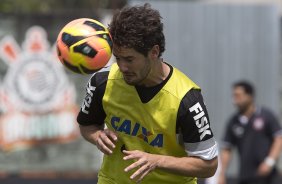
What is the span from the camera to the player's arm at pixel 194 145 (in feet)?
18.4

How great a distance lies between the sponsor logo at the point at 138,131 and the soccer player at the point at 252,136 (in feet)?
16.3

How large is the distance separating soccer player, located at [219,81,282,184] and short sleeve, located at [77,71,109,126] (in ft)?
15.9

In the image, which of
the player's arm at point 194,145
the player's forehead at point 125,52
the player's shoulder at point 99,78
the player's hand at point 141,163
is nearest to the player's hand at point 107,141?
the player's arm at point 194,145

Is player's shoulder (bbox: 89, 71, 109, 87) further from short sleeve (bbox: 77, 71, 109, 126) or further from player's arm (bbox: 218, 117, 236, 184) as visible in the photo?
player's arm (bbox: 218, 117, 236, 184)

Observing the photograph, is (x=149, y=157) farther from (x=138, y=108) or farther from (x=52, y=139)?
(x=52, y=139)

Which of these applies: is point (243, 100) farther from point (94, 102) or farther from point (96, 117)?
point (94, 102)

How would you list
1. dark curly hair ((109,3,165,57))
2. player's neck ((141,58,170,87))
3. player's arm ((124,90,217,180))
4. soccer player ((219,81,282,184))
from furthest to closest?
1. soccer player ((219,81,282,184))
2. player's neck ((141,58,170,87))
3. player's arm ((124,90,217,180))
4. dark curly hair ((109,3,165,57))

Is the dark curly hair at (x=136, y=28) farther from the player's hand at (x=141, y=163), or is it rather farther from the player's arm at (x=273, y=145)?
the player's arm at (x=273, y=145)

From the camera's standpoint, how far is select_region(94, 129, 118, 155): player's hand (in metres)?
5.66

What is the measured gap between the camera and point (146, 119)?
19.0ft

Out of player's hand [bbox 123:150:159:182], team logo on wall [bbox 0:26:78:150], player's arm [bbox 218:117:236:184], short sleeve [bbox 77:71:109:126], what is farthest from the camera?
team logo on wall [bbox 0:26:78:150]

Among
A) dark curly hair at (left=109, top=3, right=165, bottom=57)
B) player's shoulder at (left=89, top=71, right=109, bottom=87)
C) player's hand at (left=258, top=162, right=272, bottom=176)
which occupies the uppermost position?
dark curly hair at (left=109, top=3, right=165, bottom=57)

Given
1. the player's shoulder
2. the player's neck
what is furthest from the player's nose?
the player's shoulder

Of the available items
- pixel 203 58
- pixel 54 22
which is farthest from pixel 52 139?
pixel 203 58
